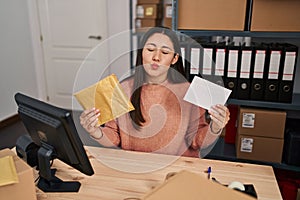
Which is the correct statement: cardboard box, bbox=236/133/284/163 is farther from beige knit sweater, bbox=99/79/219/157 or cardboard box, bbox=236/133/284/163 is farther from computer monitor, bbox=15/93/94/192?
computer monitor, bbox=15/93/94/192

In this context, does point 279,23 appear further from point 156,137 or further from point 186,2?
point 156,137

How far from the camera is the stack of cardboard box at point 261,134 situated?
1.99 meters

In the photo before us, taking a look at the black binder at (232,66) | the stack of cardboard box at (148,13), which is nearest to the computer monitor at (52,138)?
the black binder at (232,66)

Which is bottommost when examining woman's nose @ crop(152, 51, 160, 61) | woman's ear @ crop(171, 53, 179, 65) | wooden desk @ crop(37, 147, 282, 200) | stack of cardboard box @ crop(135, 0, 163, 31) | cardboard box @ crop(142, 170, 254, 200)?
wooden desk @ crop(37, 147, 282, 200)

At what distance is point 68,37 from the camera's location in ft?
12.2

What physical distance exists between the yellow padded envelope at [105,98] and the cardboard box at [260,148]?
3.81 ft

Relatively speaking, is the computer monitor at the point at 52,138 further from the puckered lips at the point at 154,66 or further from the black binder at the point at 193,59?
the black binder at the point at 193,59

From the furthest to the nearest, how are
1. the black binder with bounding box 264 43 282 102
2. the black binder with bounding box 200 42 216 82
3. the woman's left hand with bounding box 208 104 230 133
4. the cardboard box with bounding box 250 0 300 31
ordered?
the black binder with bounding box 200 42 216 82 → the black binder with bounding box 264 43 282 102 → the cardboard box with bounding box 250 0 300 31 → the woman's left hand with bounding box 208 104 230 133

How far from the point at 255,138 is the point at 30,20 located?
3.11 metres

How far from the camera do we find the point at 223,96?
1295 millimetres

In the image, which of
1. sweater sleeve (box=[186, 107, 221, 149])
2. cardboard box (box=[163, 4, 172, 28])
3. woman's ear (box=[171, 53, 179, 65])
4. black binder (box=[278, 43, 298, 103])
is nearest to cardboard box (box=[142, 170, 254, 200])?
sweater sleeve (box=[186, 107, 221, 149])

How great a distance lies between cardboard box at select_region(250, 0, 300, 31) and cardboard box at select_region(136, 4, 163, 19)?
1344 mm

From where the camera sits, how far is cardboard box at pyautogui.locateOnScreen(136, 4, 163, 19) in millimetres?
3004

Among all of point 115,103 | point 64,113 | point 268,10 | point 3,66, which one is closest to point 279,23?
point 268,10
